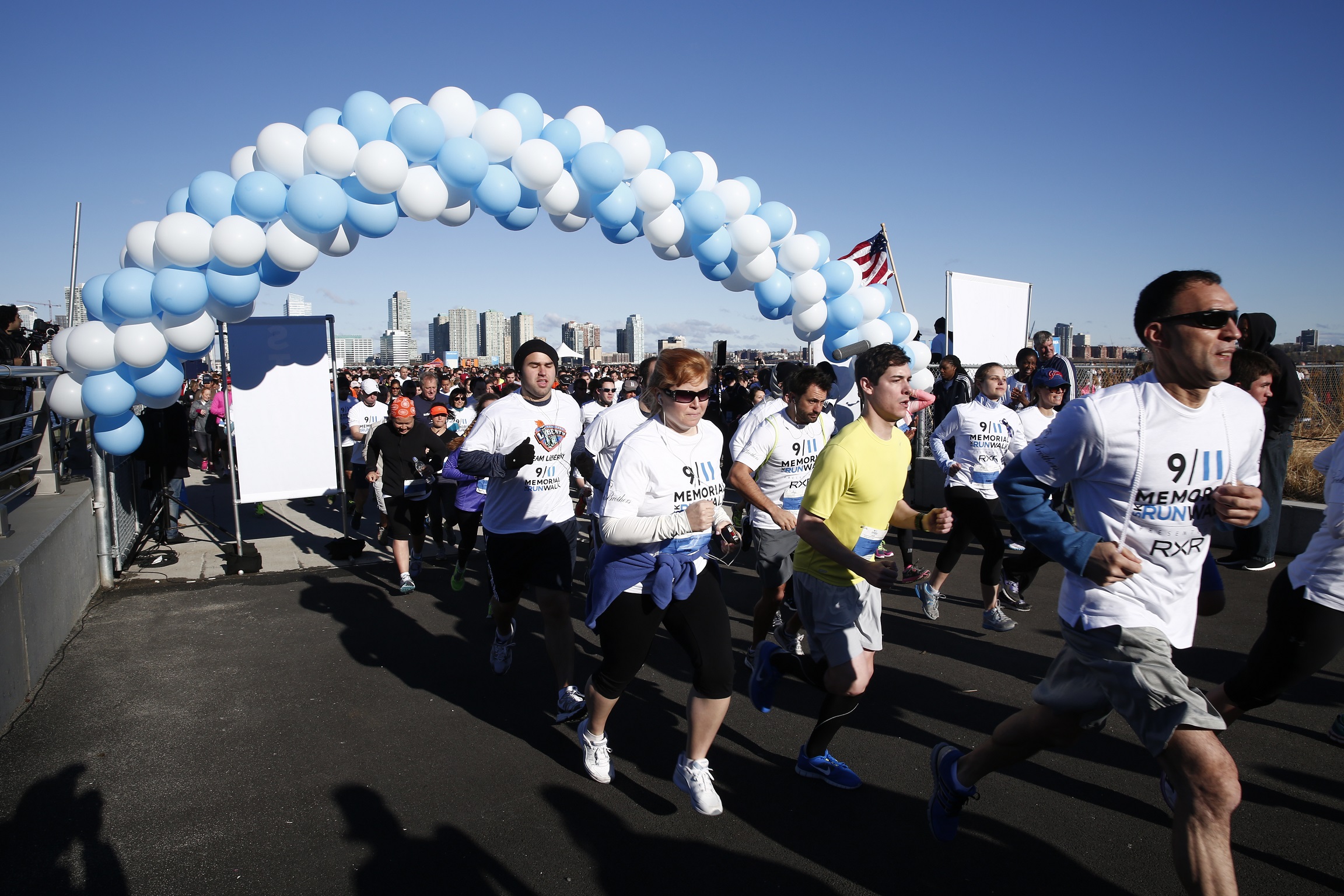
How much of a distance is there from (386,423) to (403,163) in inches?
101

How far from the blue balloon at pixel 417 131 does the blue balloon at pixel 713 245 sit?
220 cm

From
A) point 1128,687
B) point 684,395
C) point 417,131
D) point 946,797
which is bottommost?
point 946,797

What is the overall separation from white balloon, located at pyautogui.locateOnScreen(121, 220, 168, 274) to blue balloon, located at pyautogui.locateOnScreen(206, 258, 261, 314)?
313 millimetres

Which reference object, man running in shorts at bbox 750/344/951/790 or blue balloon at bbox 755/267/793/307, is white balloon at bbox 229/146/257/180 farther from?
man running in shorts at bbox 750/344/951/790

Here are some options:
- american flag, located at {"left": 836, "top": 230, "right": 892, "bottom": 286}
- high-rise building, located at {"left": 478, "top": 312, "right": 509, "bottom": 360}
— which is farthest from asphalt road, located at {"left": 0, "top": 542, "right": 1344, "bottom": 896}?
high-rise building, located at {"left": 478, "top": 312, "right": 509, "bottom": 360}

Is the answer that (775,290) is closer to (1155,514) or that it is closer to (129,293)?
(1155,514)

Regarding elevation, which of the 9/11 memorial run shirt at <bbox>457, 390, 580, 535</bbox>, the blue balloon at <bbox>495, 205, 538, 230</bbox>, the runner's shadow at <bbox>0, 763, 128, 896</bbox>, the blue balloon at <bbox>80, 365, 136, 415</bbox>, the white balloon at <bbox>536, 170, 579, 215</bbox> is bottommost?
the runner's shadow at <bbox>0, 763, 128, 896</bbox>

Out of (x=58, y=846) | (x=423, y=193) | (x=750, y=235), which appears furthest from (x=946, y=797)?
(x=423, y=193)

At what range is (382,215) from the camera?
6074 mm

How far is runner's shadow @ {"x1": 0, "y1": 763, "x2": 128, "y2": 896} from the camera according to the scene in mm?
2904

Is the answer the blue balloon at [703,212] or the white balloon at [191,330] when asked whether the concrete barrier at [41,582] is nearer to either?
the white balloon at [191,330]

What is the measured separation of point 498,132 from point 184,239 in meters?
2.41

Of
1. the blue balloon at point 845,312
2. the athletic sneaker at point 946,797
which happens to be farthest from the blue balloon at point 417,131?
the athletic sneaker at point 946,797

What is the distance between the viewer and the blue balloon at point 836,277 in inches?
274
